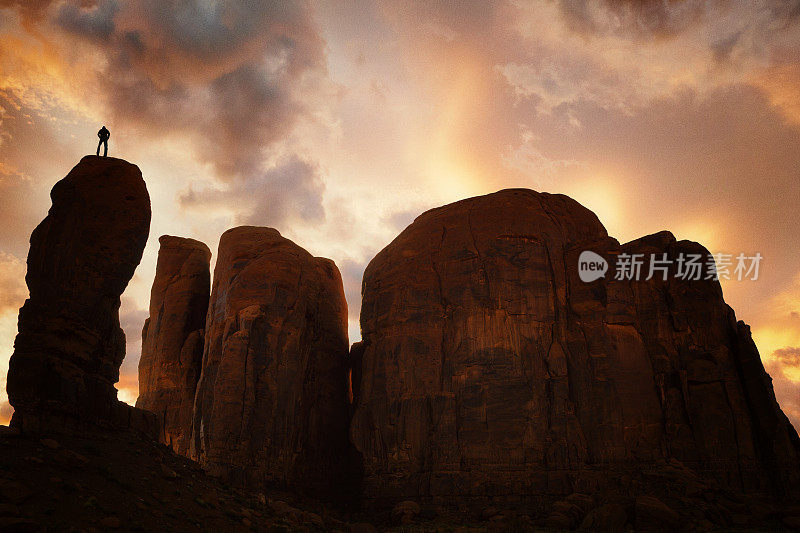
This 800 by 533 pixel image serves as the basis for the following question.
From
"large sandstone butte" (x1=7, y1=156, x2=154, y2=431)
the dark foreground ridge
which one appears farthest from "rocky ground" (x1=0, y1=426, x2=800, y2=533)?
"large sandstone butte" (x1=7, y1=156, x2=154, y2=431)

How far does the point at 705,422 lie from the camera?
3494 cm

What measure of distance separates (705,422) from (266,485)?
2642 centimetres

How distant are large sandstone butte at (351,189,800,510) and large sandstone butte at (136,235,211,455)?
55.3 ft

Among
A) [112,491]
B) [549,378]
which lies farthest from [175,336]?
[112,491]

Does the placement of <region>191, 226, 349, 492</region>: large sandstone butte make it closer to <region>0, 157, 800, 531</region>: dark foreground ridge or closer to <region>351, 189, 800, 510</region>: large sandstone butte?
<region>0, 157, 800, 531</region>: dark foreground ridge

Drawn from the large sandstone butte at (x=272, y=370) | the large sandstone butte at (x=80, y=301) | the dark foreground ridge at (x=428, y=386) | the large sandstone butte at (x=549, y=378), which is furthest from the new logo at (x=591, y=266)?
the large sandstone butte at (x=80, y=301)

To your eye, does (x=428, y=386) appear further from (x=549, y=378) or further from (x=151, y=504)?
(x=151, y=504)

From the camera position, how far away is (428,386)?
3925 cm

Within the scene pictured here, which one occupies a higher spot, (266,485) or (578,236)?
(578,236)

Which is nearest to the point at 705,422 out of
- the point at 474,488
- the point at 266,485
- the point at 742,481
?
the point at 742,481

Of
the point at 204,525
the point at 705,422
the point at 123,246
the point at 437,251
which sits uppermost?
the point at 437,251

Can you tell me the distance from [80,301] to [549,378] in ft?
84.7

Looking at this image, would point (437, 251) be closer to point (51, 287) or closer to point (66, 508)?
point (51, 287)

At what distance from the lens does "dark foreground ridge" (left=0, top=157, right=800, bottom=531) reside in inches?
960
